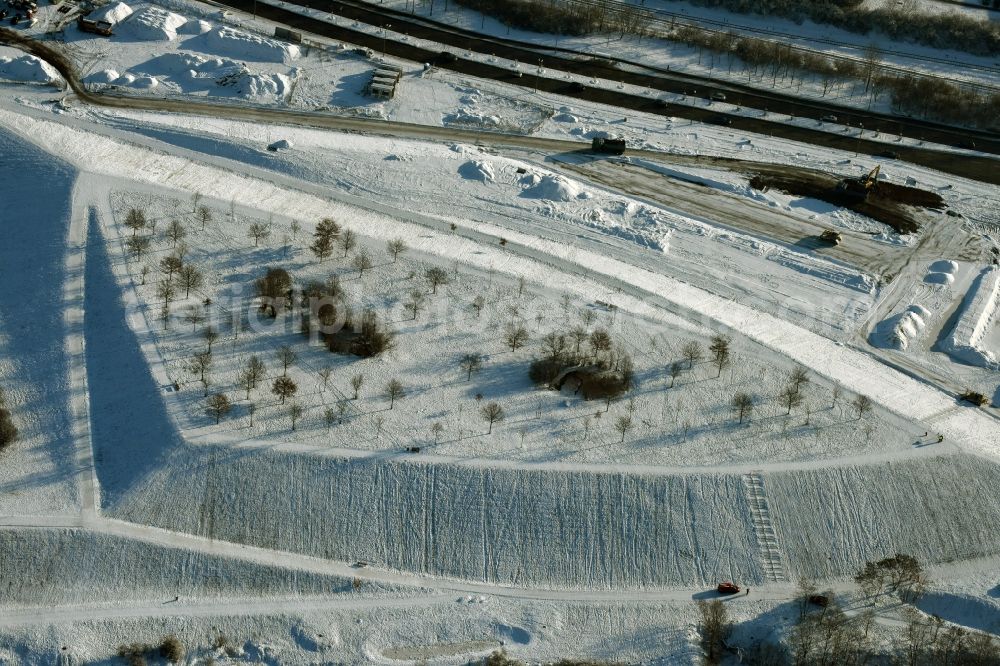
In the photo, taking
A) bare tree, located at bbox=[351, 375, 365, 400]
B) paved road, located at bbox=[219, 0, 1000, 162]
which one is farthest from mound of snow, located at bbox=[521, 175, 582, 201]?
bare tree, located at bbox=[351, 375, 365, 400]

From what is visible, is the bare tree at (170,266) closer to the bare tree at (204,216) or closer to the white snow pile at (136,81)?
the bare tree at (204,216)

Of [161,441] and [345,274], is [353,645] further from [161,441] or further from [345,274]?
[345,274]

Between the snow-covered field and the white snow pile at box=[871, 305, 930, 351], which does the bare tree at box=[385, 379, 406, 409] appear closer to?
the snow-covered field

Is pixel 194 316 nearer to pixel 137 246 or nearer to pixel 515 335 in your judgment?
pixel 137 246

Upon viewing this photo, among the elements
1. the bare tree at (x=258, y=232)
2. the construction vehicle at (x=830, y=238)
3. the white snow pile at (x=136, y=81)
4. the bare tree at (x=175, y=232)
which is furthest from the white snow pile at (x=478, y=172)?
the white snow pile at (x=136, y=81)

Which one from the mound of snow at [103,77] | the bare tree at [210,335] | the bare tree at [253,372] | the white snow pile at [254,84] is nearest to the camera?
the bare tree at [253,372]

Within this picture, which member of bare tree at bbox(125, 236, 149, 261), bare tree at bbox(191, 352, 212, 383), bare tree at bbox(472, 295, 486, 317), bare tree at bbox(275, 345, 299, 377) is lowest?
bare tree at bbox(191, 352, 212, 383)

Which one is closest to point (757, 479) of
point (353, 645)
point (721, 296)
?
point (721, 296)
